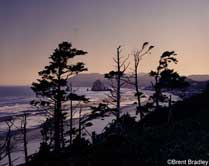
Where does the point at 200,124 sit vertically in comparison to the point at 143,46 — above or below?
below

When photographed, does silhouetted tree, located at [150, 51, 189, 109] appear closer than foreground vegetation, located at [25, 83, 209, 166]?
No

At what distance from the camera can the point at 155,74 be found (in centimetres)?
3578

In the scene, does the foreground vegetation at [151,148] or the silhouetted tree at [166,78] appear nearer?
the foreground vegetation at [151,148]

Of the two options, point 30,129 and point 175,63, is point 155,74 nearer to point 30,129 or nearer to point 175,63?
point 175,63

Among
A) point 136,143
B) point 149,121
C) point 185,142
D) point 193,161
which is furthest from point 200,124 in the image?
point 149,121

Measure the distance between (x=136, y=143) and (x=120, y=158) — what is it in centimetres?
253

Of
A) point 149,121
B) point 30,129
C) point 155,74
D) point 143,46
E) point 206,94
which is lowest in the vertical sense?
point 30,129

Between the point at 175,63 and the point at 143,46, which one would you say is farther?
the point at 175,63

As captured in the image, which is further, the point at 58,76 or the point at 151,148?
the point at 58,76

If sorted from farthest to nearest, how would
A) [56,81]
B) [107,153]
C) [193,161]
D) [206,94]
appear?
[206,94]
[56,81]
[107,153]
[193,161]

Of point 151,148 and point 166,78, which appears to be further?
point 166,78

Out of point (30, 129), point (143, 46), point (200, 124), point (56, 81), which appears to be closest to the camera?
point (200, 124)

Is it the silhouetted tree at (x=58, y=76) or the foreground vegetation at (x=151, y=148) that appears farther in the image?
the silhouetted tree at (x=58, y=76)

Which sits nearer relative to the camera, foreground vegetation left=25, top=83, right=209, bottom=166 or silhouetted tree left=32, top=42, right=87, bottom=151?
foreground vegetation left=25, top=83, right=209, bottom=166
